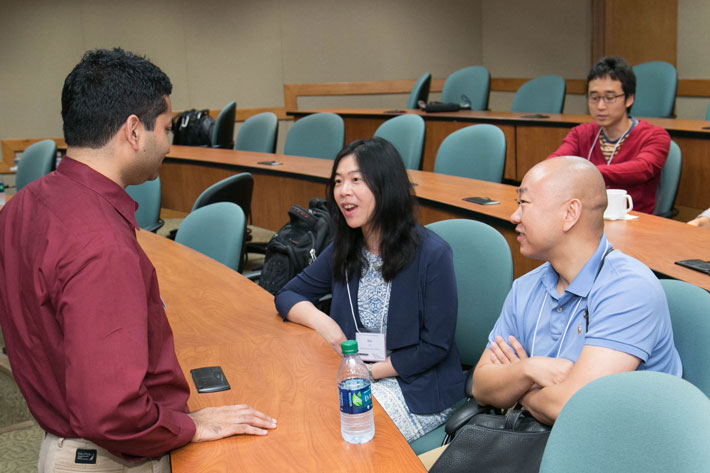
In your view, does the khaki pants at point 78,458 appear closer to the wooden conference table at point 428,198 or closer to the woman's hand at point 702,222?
the wooden conference table at point 428,198

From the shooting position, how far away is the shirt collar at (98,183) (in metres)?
1.30

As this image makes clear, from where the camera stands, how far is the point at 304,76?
8.98 metres

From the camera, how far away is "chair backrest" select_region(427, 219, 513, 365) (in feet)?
7.30

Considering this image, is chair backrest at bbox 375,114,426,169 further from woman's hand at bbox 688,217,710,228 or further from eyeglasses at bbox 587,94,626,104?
woman's hand at bbox 688,217,710,228

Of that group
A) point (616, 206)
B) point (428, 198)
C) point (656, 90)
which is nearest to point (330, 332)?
point (616, 206)

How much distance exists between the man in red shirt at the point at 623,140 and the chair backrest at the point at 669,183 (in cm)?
3

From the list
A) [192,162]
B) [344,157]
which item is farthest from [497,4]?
[344,157]

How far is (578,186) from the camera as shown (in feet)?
5.49

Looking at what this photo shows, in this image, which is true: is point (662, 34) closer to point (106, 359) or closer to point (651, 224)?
point (651, 224)

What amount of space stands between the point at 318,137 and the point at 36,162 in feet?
7.15

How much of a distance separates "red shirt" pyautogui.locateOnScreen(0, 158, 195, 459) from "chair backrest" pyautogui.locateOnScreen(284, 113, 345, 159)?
4.09 metres

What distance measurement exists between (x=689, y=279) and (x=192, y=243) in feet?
6.71

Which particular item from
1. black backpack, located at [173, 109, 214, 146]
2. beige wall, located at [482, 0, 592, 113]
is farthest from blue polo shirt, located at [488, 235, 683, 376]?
beige wall, located at [482, 0, 592, 113]

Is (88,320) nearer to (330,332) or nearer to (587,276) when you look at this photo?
(330,332)
